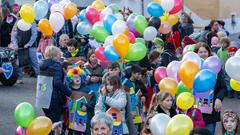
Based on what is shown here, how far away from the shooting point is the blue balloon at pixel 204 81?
8008 millimetres

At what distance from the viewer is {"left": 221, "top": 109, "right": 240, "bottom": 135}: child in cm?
758

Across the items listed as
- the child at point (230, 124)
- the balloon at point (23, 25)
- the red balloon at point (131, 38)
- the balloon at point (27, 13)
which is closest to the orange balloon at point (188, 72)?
the child at point (230, 124)

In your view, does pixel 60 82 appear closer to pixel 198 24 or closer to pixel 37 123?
pixel 37 123

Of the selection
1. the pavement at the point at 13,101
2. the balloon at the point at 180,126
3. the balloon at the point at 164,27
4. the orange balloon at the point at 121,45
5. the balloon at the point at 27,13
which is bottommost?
the pavement at the point at 13,101

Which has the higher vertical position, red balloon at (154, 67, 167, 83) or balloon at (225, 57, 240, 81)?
balloon at (225, 57, 240, 81)

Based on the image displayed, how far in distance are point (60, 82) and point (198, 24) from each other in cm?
1334

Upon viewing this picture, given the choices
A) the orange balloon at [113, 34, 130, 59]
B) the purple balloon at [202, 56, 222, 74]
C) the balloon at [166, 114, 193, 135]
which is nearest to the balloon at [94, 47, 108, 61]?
the orange balloon at [113, 34, 130, 59]

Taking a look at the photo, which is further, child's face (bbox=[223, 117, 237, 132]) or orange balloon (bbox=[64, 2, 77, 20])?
orange balloon (bbox=[64, 2, 77, 20])

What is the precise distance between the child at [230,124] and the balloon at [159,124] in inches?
39.5

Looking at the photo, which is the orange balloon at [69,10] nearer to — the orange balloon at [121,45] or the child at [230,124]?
the orange balloon at [121,45]

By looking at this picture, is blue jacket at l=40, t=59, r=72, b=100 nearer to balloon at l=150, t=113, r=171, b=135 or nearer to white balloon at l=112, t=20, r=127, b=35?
white balloon at l=112, t=20, r=127, b=35

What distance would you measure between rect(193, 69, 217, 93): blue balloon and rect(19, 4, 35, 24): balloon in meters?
6.10

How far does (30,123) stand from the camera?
757cm

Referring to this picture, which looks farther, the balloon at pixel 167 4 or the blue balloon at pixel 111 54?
the balloon at pixel 167 4
